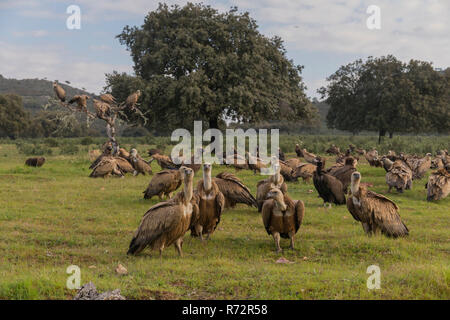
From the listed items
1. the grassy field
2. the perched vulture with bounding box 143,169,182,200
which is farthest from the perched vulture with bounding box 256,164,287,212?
the perched vulture with bounding box 143,169,182,200

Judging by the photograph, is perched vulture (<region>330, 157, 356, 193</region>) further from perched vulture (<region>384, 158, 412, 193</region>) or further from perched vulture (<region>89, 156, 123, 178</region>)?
perched vulture (<region>89, 156, 123, 178</region>)

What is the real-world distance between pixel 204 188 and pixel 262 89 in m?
18.4

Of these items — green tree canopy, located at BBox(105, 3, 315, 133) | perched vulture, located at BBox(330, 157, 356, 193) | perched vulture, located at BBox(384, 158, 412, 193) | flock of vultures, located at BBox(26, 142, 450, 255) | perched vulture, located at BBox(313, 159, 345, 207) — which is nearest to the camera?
flock of vultures, located at BBox(26, 142, 450, 255)

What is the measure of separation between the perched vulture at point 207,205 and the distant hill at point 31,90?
262 ft

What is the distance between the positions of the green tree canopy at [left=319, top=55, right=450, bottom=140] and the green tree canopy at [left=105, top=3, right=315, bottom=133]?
18603 millimetres

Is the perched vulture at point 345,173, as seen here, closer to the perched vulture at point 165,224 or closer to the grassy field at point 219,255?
the grassy field at point 219,255

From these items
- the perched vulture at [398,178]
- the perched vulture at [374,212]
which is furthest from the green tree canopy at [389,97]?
the perched vulture at [374,212]

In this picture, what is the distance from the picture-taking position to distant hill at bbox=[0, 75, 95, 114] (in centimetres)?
8472

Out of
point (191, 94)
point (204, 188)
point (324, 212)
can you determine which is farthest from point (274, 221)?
point (191, 94)

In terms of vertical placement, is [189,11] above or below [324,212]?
above

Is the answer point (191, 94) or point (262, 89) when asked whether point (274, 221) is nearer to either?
point (191, 94)

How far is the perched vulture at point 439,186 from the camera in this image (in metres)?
13.0

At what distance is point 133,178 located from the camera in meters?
16.7

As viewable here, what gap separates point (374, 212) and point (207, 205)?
124 inches
